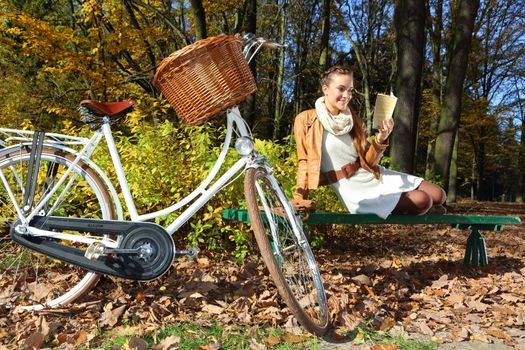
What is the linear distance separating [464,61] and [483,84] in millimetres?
16259

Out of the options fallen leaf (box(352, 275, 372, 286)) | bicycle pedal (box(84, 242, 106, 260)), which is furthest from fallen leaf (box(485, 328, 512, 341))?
bicycle pedal (box(84, 242, 106, 260))

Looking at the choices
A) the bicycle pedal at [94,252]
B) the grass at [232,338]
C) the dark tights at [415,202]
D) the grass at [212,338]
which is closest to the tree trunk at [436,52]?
the dark tights at [415,202]

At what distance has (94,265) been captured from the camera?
2.83 metres

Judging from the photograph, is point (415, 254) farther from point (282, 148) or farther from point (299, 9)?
point (299, 9)

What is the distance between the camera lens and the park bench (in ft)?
11.4

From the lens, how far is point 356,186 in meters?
3.75

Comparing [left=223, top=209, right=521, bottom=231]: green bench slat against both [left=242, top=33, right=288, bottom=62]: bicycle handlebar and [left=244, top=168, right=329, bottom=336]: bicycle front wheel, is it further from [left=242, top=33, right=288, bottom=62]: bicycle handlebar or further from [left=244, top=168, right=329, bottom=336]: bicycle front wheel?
[left=242, top=33, right=288, bottom=62]: bicycle handlebar

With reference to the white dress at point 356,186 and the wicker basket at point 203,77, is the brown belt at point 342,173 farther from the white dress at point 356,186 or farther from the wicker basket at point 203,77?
the wicker basket at point 203,77

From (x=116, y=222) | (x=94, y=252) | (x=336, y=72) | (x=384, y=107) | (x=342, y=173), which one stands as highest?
(x=336, y=72)

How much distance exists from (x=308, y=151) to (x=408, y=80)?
5.43 meters

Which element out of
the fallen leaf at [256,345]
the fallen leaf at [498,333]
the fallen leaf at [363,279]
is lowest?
the fallen leaf at [498,333]

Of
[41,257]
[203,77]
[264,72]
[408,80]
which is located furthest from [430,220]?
[264,72]

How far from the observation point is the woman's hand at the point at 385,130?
11.1 feet

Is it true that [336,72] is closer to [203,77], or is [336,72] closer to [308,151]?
[308,151]
